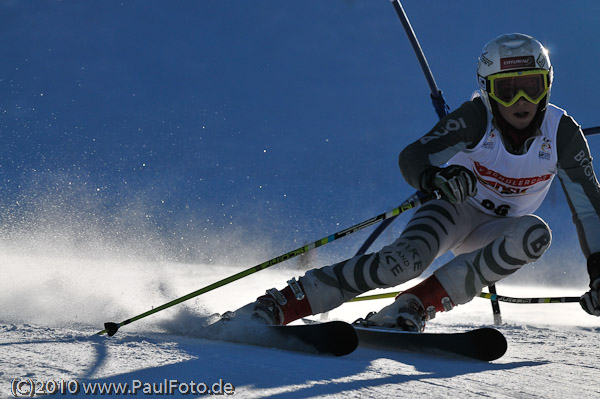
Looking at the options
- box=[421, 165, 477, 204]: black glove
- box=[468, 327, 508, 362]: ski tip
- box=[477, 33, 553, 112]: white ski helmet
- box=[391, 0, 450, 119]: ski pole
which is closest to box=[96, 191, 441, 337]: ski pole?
box=[421, 165, 477, 204]: black glove

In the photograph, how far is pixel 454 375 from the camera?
2.41 metres

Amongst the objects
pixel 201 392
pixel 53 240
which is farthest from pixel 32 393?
pixel 53 240

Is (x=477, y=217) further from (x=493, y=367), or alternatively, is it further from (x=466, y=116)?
(x=493, y=367)

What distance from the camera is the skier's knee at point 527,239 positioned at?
10.5 ft

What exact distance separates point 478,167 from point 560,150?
483 mm

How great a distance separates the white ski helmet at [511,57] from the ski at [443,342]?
139 centimetres

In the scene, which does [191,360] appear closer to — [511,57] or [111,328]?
[111,328]

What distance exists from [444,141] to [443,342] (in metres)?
1.15

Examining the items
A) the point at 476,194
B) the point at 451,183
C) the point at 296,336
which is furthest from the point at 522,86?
the point at 296,336

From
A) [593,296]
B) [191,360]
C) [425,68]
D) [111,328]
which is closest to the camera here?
[191,360]

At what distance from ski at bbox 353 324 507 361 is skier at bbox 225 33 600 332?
0.20 meters

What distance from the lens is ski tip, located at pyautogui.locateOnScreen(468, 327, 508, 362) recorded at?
289 cm

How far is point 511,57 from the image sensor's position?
136 inches

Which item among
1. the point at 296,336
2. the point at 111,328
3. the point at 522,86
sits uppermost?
the point at 522,86
